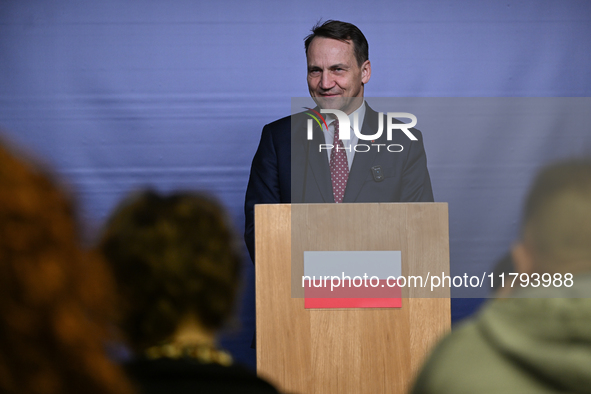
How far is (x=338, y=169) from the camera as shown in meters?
2.19

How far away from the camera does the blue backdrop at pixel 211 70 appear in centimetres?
313

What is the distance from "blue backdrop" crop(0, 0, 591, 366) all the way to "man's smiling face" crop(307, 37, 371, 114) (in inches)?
18.2

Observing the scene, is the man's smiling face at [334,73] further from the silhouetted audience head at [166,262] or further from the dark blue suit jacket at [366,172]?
the silhouetted audience head at [166,262]

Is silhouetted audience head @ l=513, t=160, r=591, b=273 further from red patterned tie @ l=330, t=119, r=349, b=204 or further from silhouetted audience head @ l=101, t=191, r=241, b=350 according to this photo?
red patterned tie @ l=330, t=119, r=349, b=204

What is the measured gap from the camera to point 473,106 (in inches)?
120

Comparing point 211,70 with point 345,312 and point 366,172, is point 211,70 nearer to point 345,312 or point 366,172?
point 366,172

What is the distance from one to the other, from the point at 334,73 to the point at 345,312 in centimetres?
132

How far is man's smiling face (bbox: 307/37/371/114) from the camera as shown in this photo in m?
2.64

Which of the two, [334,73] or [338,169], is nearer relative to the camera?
[338,169]

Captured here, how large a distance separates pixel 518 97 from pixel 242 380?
2.78 metres

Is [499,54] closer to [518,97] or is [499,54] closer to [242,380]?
[518,97]

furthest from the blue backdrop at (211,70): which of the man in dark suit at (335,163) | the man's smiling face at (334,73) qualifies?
the man in dark suit at (335,163)

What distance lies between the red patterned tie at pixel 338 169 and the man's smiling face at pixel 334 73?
421 mm

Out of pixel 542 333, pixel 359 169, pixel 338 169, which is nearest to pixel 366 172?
pixel 359 169
